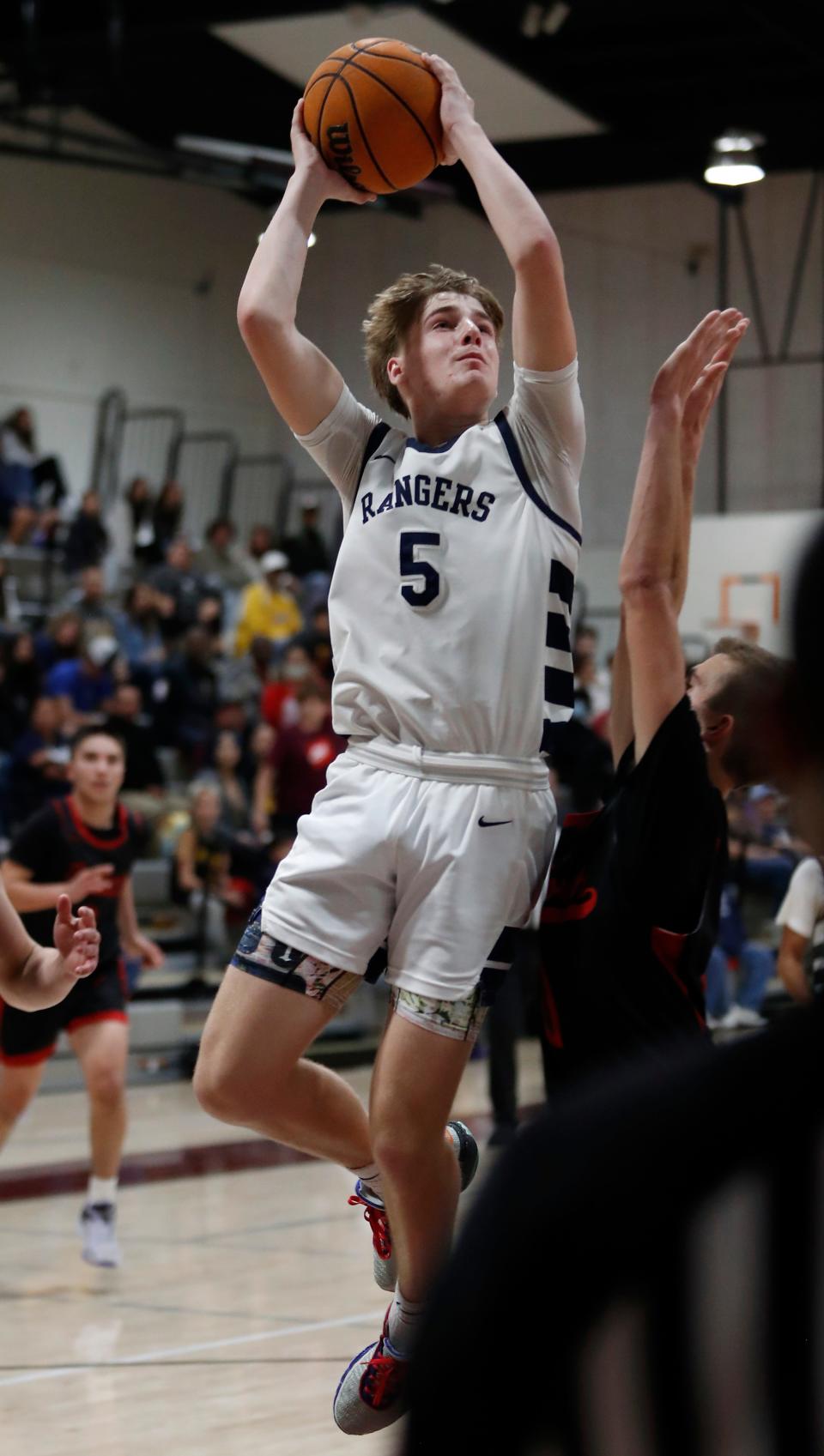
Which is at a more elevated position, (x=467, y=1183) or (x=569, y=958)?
(x=569, y=958)

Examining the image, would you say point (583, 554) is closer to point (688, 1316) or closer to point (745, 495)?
point (745, 495)

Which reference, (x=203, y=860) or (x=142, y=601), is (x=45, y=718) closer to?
(x=203, y=860)

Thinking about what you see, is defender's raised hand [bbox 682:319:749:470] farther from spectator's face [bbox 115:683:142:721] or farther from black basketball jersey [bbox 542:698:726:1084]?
spectator's face [bbox 115:683:142:721]

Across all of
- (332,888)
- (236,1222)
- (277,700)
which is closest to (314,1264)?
(236,1222)

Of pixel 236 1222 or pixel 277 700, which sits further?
pixel 277 700

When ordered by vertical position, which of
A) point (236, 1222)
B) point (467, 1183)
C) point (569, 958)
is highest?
point (569, 958)

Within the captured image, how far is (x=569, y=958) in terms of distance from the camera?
2953mm

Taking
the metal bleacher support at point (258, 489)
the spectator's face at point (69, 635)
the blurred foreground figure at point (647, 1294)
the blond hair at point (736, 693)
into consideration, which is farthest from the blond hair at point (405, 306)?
the metal bleacher support at point (258, 489)

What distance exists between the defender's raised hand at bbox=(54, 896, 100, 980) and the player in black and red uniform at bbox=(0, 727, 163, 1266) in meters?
2.48

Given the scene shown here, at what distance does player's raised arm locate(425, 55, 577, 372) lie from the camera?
10.5 ft

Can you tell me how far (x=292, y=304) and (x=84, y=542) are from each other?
1387cm

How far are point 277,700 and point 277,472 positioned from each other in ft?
28.9

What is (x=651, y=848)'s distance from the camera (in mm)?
2818

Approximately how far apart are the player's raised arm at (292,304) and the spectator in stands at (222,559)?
15.7 meters
